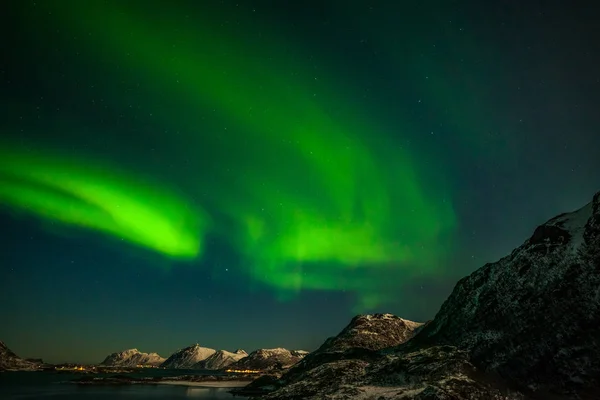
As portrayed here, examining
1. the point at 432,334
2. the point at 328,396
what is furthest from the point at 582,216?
the point at 328,396

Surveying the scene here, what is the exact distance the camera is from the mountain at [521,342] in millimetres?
102438

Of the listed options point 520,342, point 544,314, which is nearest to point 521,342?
point 520,342

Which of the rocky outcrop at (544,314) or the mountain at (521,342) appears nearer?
the mountain at (521,342)

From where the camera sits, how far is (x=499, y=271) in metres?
157

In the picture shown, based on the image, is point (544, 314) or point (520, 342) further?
point (520, 342)

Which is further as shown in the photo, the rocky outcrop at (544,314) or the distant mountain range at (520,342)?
the rocky outcrop at (544,314)

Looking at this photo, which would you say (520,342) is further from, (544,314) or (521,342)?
(544,314)

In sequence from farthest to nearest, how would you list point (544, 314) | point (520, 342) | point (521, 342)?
point (520, 342) < point (521, 342) < point (544, 314)

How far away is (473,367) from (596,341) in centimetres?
3682

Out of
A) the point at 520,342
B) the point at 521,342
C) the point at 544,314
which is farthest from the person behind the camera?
the point at 520,342

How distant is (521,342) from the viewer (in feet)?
392

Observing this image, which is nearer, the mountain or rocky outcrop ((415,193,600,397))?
the mountain

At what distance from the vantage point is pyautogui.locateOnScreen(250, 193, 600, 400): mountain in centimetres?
10244

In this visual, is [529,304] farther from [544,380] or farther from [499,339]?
[544,380]
